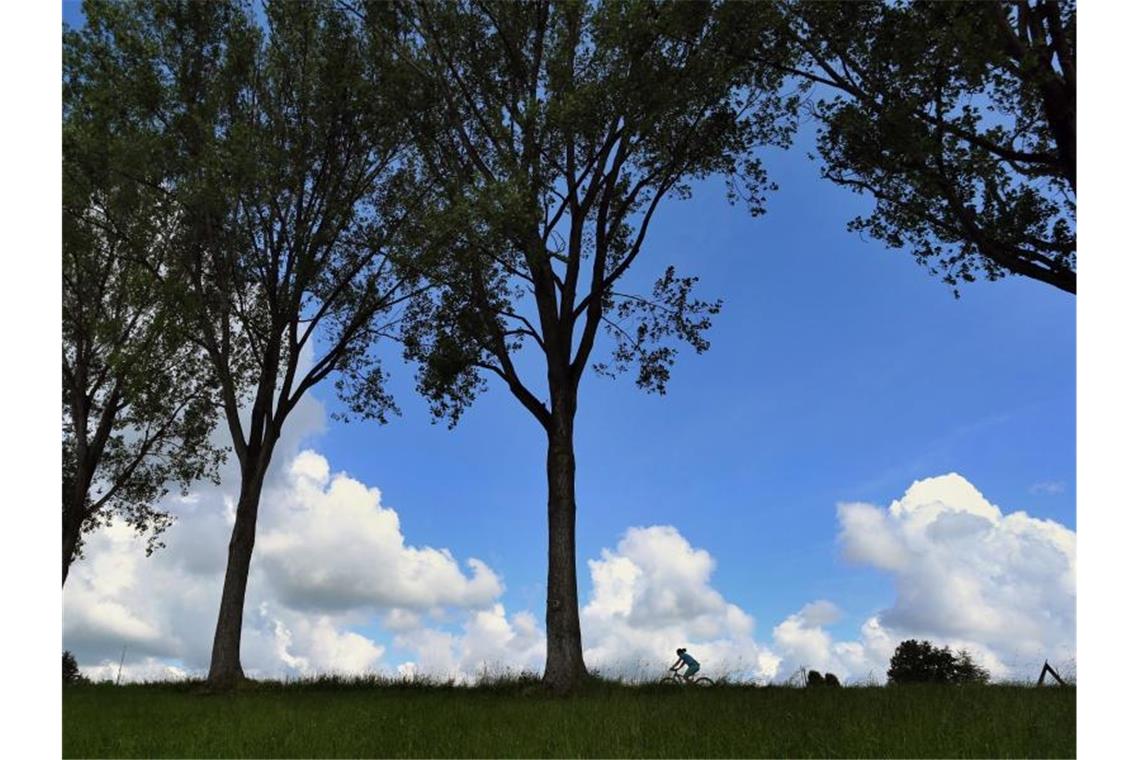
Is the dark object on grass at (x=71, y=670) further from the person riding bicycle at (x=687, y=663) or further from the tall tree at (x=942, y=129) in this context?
the tall tree at (x=942, y=129)

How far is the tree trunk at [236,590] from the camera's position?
20.9 meters

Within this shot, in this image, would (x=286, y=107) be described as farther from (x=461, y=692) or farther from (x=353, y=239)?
(x=461, y=692)

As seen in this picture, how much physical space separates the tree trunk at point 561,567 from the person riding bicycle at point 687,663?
3.27 metres

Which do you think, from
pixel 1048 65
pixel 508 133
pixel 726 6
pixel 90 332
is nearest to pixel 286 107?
pixel 508 133

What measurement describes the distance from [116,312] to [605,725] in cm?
2296

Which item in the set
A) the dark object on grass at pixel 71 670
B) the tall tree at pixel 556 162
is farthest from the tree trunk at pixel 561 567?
the dark object on grass at pixel 71 670

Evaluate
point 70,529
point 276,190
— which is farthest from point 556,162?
point 70,529

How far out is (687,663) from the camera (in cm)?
2044

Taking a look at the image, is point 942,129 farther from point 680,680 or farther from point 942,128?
point 680,680

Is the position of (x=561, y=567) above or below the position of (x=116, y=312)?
below
